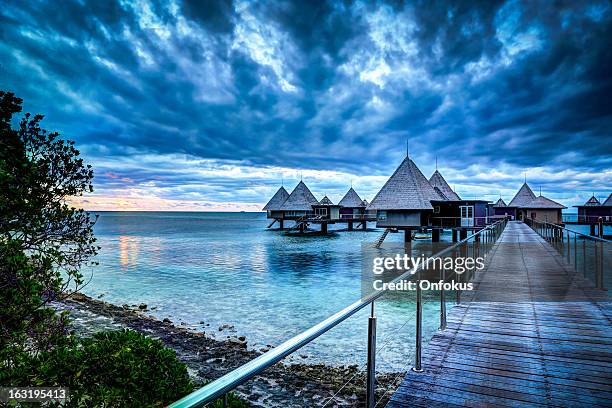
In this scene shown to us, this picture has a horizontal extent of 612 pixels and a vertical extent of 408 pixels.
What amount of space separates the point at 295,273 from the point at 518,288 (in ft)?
48.0

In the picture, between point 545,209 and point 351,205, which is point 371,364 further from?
point 351,205

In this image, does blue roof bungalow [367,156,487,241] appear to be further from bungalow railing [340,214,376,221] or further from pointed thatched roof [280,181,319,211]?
bungalow railing [340,214,376,221]

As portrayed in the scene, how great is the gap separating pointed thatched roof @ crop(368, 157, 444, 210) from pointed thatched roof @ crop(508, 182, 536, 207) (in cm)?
2643

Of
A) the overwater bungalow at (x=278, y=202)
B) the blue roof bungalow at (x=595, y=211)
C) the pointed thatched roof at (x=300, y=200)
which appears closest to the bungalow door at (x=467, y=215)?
the blue roof bungalow at (x=595, y=211)

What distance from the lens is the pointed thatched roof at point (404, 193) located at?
26891 mm

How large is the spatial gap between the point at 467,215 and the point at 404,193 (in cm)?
867

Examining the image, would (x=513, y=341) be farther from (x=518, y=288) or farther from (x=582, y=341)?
(x=518, y=288)

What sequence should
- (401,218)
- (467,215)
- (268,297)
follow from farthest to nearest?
(467,215) → (401,218) → (268,297)

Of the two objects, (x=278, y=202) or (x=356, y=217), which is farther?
(x=356, y=217)

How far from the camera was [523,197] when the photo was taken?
48438 mm

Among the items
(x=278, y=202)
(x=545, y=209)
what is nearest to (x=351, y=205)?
(x=278, y=202)

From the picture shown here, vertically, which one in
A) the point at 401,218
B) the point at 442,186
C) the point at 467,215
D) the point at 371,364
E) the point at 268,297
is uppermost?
the point at 442,186

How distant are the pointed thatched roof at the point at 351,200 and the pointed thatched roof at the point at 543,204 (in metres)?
22.8

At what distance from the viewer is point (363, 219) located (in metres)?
56.3
